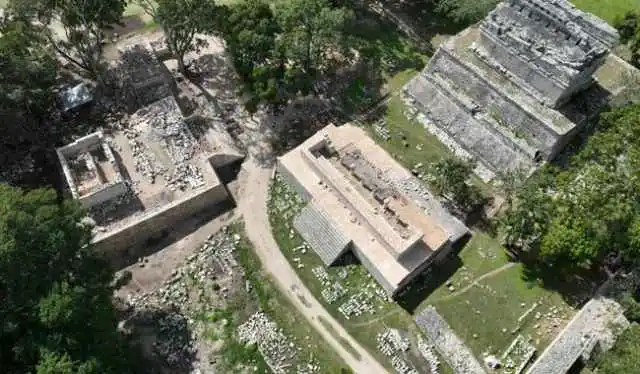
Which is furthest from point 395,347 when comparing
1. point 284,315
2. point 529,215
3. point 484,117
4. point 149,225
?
point 484,117

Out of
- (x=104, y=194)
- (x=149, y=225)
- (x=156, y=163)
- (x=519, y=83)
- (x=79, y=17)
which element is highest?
(x=79, y=17)

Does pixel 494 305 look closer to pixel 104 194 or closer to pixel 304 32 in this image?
pixel 304 32

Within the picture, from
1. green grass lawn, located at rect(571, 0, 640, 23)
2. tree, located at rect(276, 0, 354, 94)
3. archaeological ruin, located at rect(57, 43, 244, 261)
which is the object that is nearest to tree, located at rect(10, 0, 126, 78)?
archaeological ruin, located at rect(57, 43, 244, 261)

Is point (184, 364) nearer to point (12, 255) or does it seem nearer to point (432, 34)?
point (12, 255)

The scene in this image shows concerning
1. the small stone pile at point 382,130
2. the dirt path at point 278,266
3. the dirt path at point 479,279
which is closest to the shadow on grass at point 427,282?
the dirt path at point 479,279

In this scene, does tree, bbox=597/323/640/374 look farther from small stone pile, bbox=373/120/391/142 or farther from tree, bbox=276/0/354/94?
tree, bbox=276/0/354/94

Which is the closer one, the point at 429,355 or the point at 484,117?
the point at 429,355

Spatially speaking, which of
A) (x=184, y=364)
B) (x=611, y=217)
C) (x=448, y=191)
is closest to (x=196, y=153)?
(x=184, y=364)

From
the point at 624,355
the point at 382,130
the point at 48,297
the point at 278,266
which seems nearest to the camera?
the point at 48,297
